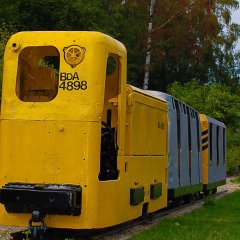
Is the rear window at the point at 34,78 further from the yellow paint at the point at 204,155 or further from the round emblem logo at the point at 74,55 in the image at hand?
the yellow paint at the point at 204,155

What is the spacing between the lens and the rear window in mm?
9367

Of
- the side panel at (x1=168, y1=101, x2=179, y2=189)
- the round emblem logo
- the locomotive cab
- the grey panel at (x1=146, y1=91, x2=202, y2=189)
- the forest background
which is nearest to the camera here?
the locomotive cab

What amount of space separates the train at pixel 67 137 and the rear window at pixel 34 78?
0.02 meters

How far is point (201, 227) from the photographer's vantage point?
1094 cm

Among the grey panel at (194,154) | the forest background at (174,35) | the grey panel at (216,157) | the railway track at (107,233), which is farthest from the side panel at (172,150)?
the forest background at (174,35)

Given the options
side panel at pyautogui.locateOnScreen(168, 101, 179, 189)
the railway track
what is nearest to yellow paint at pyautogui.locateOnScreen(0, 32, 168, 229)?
the railway track

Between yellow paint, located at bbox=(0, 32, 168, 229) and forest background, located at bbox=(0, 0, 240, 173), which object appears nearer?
yellow paint, located at bbox=(0, 32, 168, 229)

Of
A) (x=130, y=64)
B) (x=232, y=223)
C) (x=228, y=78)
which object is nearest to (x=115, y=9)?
(x=130, y=64)

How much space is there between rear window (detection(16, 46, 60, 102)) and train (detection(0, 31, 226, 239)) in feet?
0.05

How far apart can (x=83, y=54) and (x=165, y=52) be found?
2919 centimetres

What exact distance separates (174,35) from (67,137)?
2798cm

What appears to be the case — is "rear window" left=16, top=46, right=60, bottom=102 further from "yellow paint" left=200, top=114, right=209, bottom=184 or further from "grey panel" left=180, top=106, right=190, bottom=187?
"yellow paint" left=200, top=114, right=209, bottom=184

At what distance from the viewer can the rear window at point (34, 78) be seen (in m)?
9.37

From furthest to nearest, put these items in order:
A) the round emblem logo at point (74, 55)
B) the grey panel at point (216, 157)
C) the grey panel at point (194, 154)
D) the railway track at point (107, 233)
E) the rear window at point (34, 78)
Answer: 1. the grey panel at point (216, 157)
2. the grey panel at point (194, 154)
3. the rear window at point (34, 78)
4. the railway track at point (107, 233)
5. the round emblem logo at point (74, 55)
